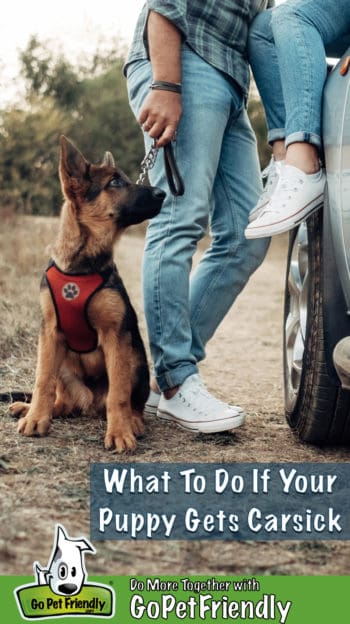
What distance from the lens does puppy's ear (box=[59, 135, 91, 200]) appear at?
351 cm

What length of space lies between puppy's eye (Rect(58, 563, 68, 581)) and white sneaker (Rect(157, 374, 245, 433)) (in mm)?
1481

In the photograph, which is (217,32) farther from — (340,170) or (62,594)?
(62,594)

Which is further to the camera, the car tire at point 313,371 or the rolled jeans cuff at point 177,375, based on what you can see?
the rolled jeans cuff at point 177,375

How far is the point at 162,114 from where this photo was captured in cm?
339

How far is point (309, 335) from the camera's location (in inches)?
128

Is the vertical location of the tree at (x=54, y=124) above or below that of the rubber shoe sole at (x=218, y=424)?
below

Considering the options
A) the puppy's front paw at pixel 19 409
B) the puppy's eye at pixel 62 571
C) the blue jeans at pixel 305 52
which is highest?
the blue jeans at pixel 305 52

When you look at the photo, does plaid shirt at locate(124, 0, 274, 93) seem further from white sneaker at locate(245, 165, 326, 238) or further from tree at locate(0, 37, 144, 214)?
tree at locate(0, 37, 144, 214)

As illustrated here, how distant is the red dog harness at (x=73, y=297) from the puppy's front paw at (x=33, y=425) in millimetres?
372

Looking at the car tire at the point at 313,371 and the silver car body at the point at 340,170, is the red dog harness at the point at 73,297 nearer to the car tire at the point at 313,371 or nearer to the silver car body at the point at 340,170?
the car tire at the point at 313,371

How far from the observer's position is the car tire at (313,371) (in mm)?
3158

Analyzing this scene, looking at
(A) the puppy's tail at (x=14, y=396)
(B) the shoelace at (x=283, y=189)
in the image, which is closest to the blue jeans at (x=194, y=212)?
(B) the shoelace at (x=283, y=189)

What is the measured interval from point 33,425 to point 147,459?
531mm

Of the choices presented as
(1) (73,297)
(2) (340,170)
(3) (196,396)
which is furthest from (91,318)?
(2) (340,170)
